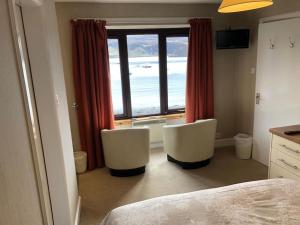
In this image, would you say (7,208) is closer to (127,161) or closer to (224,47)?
(127,161)

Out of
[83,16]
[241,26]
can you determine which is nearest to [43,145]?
[83,16]

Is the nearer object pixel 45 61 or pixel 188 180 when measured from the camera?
pixel 45 61

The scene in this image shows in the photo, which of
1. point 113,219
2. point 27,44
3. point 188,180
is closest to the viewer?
point 113,219

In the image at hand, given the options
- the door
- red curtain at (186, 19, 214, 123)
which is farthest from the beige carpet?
the door

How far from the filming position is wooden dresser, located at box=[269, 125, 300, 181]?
228cm

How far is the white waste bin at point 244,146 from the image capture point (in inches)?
151

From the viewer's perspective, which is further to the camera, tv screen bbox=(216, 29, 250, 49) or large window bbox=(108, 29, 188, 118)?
large window bbox=(108, 29, 188, 118)

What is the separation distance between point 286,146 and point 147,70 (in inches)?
98.1

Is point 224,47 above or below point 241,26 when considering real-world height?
below

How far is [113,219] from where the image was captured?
1.54 m

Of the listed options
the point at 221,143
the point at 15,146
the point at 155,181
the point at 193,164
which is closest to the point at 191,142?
the point at 193,164

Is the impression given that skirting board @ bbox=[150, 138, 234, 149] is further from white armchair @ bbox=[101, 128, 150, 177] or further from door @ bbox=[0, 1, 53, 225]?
door @ bbox=[0, 1, 53, 225]

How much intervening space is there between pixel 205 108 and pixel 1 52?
3.61m

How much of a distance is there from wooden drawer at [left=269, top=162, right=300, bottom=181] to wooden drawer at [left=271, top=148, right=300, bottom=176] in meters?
0.04
